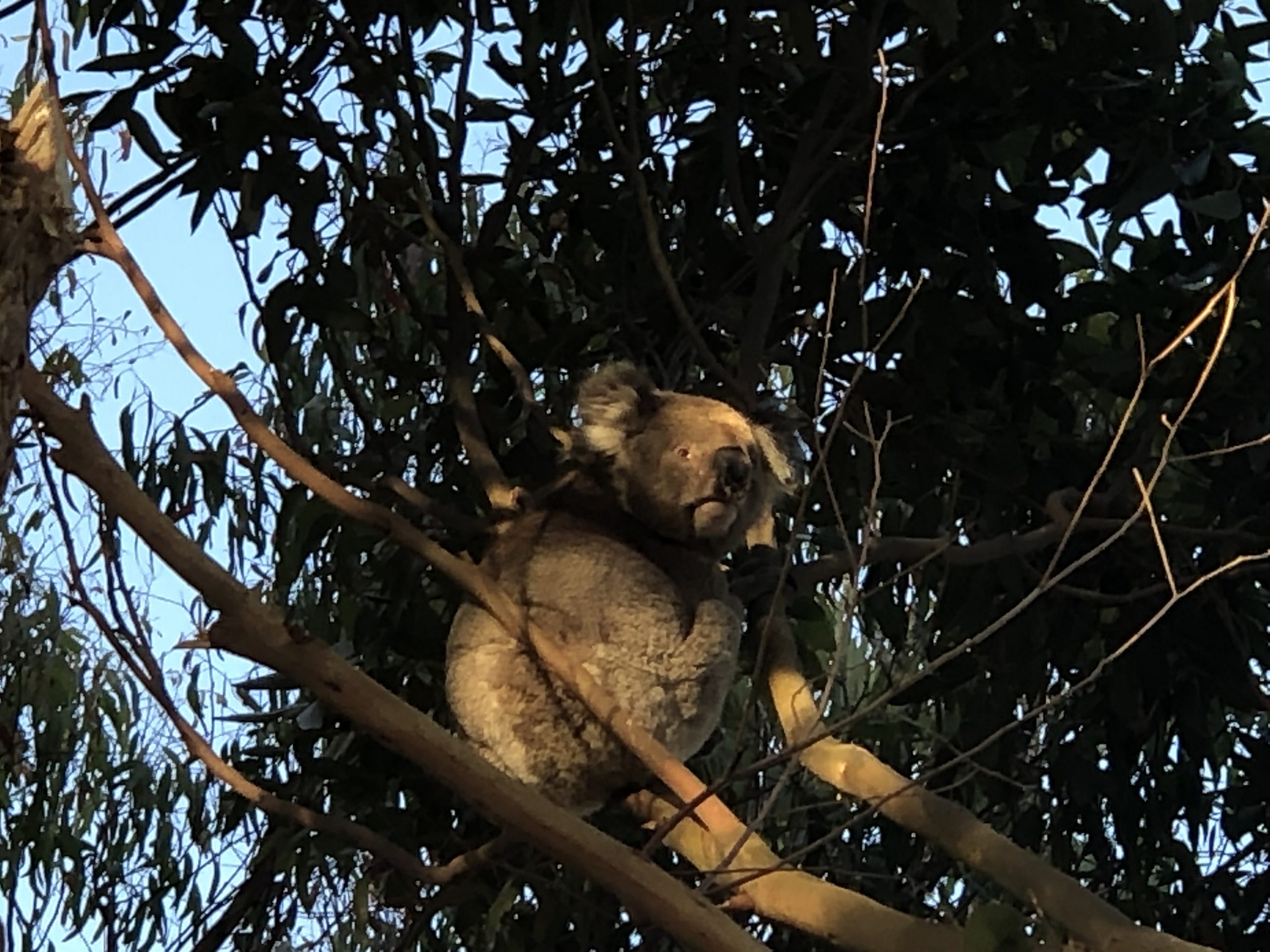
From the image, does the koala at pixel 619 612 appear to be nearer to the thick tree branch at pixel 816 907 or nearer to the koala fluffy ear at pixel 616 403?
the koala fluffy ear at pixel 616 403

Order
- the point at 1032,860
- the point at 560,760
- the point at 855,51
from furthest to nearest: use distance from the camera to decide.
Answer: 1. the point at 560,760
2. the point at 855,51
3. the point at 1032,860

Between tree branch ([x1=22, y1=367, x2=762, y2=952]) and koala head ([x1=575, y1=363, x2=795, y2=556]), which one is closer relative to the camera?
tree branch ([x1=22, y1=367, x2=762, y2=952])

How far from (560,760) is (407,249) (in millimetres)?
1126

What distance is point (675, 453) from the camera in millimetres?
2312

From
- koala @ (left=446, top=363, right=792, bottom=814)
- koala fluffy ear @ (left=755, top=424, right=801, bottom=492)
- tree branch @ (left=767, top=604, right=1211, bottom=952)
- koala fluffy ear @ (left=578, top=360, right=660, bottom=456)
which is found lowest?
tree branch @ (left=767, top=604, right=1211, bottom=952)

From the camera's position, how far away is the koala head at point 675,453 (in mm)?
2299

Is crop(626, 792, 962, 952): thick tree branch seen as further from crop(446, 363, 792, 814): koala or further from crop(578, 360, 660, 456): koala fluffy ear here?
crop(578, 360, 660, 456): koala fluffy ear

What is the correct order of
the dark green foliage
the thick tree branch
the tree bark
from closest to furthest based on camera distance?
the tree bark, the thick tree branch, the dark green foliage

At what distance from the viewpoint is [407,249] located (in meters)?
2.93

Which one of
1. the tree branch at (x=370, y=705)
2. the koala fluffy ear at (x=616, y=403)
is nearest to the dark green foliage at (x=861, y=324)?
the koala fluffy ear at (x=616, y=403)

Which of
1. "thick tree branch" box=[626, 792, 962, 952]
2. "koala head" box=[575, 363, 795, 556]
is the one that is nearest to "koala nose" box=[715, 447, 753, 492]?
"koala head" box=[575, 363, 795, 556]

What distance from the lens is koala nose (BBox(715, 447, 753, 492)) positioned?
2248 millimetres

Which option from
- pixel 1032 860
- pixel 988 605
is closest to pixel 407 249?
pixel 988 605

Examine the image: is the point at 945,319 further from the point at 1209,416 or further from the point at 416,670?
the point at 416,670
